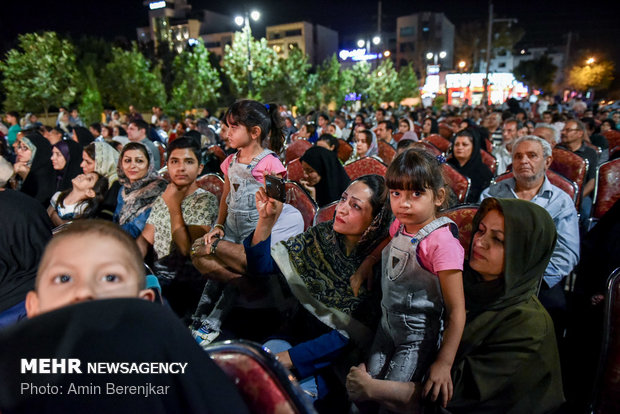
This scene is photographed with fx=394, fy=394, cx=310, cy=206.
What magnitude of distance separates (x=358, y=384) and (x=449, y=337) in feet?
1.60

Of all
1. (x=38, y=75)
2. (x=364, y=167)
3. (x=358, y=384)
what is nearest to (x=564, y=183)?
(x=364, y=167)

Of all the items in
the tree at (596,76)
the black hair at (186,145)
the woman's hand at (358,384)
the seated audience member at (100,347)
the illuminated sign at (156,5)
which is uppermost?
the illuminated sign at (156,5)

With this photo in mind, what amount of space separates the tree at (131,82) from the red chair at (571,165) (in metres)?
26.8

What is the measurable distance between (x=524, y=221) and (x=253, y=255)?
1.52 metres

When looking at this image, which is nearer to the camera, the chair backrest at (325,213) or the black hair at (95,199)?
the chair backrest at (325,213)

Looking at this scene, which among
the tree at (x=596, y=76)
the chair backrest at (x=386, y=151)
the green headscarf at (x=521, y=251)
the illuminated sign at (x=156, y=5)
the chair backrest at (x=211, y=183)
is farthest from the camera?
the illuminated sign at (x=156, y=5)

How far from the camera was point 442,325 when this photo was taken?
81.2 inches

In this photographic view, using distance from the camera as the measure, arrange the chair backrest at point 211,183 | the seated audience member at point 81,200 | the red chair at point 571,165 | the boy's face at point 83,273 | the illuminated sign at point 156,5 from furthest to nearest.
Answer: the illuminated sign at point 156,5 → the red chair at point 571,165 → the chair backrest at point 211,183 → the seated audience member at point 81,200 → the boy's face at point 83,273

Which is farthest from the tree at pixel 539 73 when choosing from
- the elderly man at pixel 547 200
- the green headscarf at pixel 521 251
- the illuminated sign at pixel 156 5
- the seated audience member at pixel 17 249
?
the seated audience member at pixel 17 249

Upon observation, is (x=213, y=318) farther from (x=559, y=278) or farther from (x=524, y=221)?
(x=559, y=278)

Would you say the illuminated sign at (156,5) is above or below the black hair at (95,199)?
above

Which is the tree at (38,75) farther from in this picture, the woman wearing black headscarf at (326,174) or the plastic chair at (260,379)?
the plastic chair at (260,379)

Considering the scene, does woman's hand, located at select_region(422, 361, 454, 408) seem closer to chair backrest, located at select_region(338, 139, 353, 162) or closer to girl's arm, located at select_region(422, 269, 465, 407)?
girl's arm, located at select_region(422, 269, 465, 407)

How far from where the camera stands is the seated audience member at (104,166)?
13.7 ft
